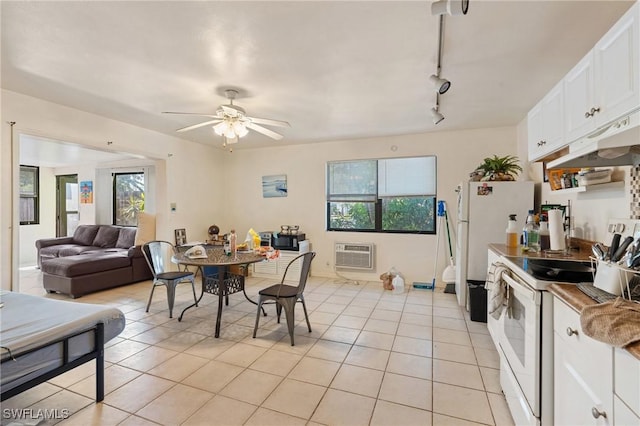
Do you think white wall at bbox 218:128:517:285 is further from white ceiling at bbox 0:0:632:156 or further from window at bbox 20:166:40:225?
window at bbox 20:166:40:225

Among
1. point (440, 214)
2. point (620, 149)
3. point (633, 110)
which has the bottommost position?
point (440, 214)

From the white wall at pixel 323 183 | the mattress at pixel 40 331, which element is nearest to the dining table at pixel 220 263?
the mattress at pixel 40 331

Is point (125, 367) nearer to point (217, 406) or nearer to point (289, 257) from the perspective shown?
point (217, 406)

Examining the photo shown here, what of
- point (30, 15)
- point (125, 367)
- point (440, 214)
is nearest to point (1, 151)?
point (30, 15)

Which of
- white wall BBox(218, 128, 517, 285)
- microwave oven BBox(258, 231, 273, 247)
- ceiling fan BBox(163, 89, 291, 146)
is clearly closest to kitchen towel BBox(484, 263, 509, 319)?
ceiling fan BBox(163, 89, 291, 146)

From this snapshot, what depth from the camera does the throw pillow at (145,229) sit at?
5.15 metres

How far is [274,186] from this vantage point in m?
5.77

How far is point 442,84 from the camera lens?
7.83 feet

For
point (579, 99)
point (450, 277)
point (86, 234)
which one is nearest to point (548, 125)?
point (579, 99)

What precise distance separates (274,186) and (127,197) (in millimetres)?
3412

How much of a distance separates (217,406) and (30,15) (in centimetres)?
271

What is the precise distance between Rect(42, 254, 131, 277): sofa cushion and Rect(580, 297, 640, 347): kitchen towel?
536cm

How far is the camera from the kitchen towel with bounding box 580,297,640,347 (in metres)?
0.90

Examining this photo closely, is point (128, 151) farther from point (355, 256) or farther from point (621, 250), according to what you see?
point (621, 250)
